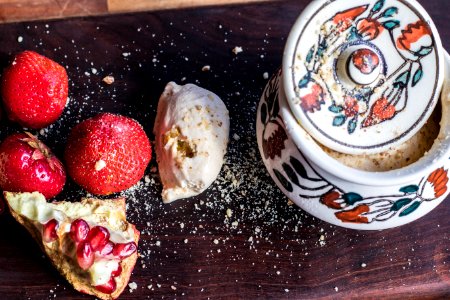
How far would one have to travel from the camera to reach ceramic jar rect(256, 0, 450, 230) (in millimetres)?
994

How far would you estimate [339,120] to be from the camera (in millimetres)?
1013

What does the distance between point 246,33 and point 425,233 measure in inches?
16.9

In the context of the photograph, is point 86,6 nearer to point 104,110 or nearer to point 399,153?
point 104,110

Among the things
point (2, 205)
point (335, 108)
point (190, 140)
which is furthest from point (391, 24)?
point (2, 205)

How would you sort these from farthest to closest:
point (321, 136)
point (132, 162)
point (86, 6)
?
1. point (86, 6)
2. point (132, 162)
3. point (321, 136)

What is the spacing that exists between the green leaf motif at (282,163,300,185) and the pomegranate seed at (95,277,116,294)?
1.01 ft

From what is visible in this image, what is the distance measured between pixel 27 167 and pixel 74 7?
29 cm

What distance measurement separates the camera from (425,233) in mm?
1247

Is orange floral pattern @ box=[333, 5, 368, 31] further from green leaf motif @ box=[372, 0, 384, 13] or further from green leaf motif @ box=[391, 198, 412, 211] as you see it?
green leaf motif @ box=[391, 198, 412, 211]

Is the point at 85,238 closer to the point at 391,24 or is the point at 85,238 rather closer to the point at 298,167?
the point at 298,167

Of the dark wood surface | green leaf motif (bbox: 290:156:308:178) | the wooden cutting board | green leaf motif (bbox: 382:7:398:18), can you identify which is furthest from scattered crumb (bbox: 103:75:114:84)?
green leaf motif (bbox: 382:7:398:18)

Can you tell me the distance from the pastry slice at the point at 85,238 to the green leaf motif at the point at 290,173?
25cm

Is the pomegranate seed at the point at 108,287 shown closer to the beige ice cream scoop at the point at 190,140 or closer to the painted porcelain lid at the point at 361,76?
the beige ice cream scoop at the point at 190,140

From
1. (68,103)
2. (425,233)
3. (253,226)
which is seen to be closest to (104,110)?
(68,103)
